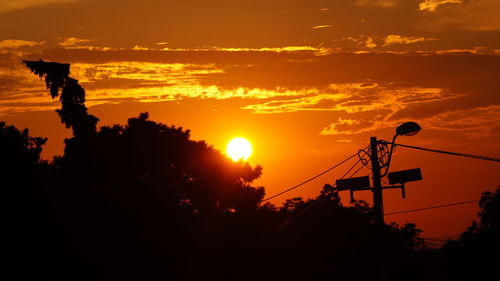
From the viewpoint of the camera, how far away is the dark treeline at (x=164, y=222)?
4184cm

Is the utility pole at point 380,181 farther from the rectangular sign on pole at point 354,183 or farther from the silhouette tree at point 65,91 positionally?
the silhouette tree at point 65,91

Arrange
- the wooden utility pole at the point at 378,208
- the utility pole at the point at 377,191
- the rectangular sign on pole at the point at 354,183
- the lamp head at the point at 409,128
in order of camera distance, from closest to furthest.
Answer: the wooden utility pole at the point at 378,208
the utility pole at the point at 377,191
the lamp head at the point at 409,128
the rectangular sign on pole at the point at 354,183

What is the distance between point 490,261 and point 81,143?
1333 inches

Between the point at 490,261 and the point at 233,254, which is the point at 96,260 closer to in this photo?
the point at 233,254

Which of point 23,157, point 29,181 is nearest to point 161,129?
point 23,157

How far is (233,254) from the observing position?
4816 cm

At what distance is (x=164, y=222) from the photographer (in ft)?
161

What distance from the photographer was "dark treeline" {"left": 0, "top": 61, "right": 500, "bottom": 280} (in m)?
41.8

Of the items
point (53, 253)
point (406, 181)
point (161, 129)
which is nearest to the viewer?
point (406, 181)

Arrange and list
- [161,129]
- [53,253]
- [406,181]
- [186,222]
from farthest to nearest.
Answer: [161,129] → [186,222] → [53,253] → [406,181]

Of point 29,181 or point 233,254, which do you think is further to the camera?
point 233,254

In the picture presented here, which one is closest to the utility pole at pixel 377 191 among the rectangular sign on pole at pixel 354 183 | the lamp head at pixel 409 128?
the rectangular sign on pole at pixel 354 183

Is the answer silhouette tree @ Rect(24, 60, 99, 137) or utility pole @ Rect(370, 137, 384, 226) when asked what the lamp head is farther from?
silhouette tree @ Rect(24, 60, 99, 137)

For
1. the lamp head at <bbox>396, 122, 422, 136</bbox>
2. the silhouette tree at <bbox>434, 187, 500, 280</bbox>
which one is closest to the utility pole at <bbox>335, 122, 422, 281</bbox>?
the lamp head at <bbox>396, 122, 422, 136</bbox>
